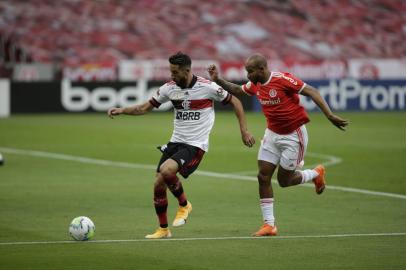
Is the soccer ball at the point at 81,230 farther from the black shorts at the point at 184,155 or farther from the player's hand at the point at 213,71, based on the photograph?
the player's hand at the point at 213,71

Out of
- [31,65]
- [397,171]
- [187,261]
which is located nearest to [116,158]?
[397,171]

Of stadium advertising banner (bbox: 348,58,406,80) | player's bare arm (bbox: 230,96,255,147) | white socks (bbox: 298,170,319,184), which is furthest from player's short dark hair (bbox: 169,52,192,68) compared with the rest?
stadium advertising banner (bbox: 348,58,406,80)

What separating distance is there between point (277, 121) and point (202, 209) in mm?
2528

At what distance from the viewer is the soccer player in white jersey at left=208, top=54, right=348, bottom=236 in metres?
10.6

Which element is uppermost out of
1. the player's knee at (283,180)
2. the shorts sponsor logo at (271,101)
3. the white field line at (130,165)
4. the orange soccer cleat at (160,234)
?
the shorts sponsor logo at (271,101)

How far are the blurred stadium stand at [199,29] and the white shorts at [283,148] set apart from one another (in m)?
28.4

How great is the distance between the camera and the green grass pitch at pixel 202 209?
29.8ft

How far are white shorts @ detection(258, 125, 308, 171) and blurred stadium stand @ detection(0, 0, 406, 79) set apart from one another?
93.2ft

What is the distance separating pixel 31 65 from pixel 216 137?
45.1ft

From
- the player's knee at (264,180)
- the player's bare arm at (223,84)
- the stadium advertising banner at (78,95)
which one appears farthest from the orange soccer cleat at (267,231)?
the stadium advertising banner at (78,95)

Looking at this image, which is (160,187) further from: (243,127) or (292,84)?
(292,84)

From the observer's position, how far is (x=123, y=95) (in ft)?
115

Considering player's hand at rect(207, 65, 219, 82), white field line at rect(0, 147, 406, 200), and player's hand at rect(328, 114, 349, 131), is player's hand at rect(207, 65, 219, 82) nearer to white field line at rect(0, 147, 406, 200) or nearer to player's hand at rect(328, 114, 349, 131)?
player's hand at rect(328, 114, 349, 131)

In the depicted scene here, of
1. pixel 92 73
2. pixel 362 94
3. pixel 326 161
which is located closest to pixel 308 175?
pixel 326 161
